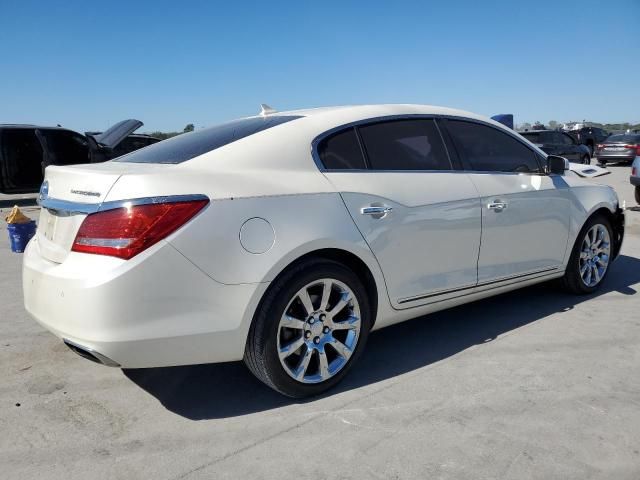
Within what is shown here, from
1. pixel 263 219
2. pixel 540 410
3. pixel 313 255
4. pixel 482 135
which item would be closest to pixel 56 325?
pixel 263 219

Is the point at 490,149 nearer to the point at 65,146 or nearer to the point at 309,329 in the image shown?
the point at 309,329

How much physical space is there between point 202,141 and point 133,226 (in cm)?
91

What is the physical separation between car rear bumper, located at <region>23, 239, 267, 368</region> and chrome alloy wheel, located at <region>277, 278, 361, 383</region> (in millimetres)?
277

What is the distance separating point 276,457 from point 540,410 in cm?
135

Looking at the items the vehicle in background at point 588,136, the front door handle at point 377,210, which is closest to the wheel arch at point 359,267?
the front door handle at point 377,210

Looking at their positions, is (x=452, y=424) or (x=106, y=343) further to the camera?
(x=452, y=424)

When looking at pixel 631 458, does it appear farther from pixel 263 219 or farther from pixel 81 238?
pixel 81 238

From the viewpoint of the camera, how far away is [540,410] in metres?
2.76

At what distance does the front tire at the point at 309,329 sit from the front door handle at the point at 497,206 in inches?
47.2

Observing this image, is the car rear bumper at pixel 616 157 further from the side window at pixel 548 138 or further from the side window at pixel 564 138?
the side window at pixel 548 138

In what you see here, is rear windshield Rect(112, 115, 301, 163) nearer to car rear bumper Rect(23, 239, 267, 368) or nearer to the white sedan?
the white sedan

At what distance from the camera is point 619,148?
827 inches

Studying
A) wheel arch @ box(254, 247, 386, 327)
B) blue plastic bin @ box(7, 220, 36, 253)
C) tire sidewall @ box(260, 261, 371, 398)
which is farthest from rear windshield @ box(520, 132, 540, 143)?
tire sidewall @ box(260, 261, 371, 398)

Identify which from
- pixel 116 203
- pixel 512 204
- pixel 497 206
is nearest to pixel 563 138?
pixel 512 204
